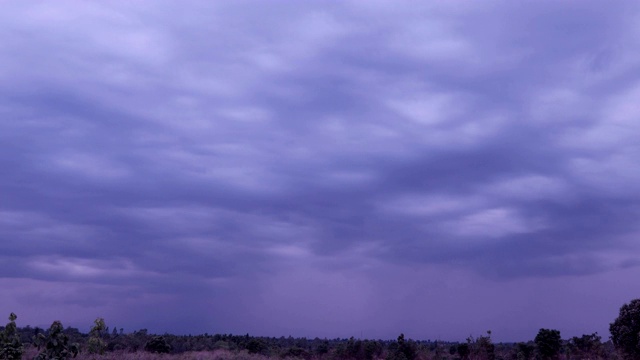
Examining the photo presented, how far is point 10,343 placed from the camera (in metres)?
29.2

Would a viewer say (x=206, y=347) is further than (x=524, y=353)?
Yes

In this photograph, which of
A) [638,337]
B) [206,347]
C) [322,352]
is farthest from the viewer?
[322,352]

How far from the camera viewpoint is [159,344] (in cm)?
5812

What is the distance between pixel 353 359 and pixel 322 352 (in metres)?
7.67

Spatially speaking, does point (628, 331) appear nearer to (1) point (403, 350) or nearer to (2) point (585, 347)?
(2) point (585, 347)

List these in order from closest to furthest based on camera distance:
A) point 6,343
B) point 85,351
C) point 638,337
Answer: point 6,343
point 638,337
point 85,351

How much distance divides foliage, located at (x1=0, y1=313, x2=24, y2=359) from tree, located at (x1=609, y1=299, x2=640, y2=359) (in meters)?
30.4

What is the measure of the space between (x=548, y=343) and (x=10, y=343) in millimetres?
37680

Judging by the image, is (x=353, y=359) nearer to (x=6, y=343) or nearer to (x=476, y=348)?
(x=476, y=348)

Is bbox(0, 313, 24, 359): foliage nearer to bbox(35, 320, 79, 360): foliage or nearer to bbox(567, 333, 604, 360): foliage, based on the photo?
bbox(35, 320, 79, 360): foliage

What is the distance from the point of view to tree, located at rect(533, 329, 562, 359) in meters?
50.7

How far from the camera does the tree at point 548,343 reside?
5069cm

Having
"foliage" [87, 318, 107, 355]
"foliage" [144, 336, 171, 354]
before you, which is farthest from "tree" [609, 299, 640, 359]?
"foliage" [144, 336, 171, 354]

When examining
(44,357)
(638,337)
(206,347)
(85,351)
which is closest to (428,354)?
(206,347)
